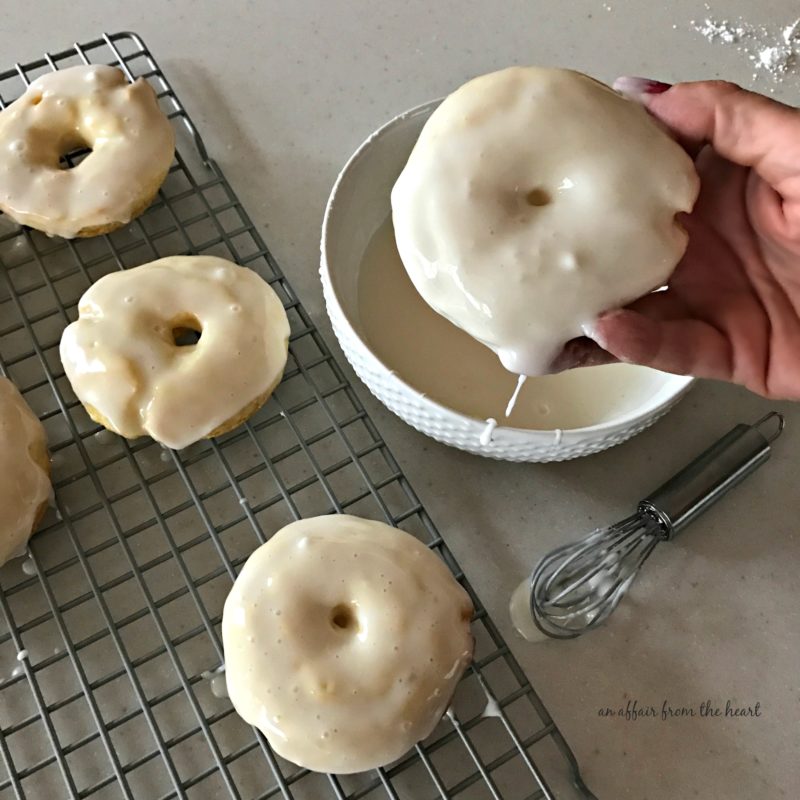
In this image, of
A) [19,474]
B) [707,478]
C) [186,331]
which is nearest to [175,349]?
[186,331]

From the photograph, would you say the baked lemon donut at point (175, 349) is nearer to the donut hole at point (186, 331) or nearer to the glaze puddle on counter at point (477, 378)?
the donut hole at point (186, 331)

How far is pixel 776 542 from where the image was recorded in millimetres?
848

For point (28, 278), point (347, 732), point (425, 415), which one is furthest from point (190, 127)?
point (347, 732)

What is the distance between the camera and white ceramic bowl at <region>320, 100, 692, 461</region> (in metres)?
0.76

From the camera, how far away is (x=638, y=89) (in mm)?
771

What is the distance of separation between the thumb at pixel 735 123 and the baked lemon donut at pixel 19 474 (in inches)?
25.2

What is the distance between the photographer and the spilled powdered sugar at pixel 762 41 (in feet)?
3.69

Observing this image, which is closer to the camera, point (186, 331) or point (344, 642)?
point (344, 642)

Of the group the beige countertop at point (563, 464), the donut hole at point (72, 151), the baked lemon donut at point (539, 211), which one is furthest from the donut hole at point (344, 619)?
the donut hole at point (72, 151)

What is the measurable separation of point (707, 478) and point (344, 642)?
15.1 inches

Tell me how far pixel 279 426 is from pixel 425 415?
0.17 m

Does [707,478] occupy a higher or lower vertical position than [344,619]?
higher

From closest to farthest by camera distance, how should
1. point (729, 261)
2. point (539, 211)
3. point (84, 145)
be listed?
point (539, 211), point (729, 261), point (84, 145)

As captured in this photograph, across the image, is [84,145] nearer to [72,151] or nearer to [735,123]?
[72,151]
